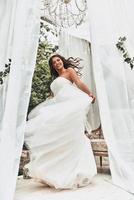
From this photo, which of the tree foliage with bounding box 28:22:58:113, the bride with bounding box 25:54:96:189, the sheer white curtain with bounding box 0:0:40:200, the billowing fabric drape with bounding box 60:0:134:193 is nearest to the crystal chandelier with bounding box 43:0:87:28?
the tree foliage with bounding box 28:22:58:113

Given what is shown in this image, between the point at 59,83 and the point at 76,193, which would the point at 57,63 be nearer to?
the point at 59,83

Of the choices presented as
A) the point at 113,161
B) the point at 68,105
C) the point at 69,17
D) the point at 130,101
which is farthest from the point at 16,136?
the point at 69,17

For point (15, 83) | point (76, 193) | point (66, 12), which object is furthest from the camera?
point (66, 12)

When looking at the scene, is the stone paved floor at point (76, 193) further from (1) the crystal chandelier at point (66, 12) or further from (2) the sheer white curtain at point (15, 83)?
(1) the crystal chandelier at point (66, 12)

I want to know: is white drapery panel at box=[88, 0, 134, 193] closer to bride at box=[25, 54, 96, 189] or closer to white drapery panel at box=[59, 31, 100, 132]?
bride at box=[25, 54, 96, 189]

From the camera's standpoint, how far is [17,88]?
2676 millimetres

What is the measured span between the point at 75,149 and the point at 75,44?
1.95 meters

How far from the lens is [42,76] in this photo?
4348 mm

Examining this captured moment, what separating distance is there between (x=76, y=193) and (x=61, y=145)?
1.50 ft

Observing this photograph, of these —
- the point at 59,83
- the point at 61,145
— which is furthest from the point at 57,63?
the point at 61,145

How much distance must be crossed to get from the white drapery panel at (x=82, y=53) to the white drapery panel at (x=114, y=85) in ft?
4.72

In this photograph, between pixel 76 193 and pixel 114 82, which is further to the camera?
pixel 114 82

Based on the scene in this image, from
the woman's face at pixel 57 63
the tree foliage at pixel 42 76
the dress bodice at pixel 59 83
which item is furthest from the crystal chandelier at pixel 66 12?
the dress bodice at pixel 59 83

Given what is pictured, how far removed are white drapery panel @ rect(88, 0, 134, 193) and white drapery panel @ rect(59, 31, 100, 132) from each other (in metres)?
1.44
